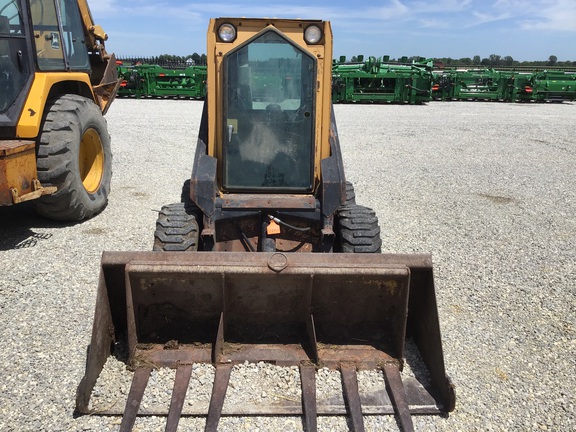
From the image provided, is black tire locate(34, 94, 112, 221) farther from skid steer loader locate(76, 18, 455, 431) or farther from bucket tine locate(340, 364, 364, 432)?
bucket tine locate(340, 364, 364, 432)

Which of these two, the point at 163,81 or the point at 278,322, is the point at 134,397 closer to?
the point at 278,322

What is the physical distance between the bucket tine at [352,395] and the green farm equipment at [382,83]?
16700mm

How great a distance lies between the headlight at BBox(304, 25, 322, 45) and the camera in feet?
12.7

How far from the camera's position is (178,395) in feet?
9.62

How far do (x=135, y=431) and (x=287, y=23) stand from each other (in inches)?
116

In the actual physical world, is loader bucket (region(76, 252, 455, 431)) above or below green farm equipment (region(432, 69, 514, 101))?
below

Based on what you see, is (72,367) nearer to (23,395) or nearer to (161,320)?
(23,395)

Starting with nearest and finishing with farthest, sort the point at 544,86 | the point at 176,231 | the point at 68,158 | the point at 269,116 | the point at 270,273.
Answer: the point at 270,273 < the point at 176,231 < the point at 269,116 < the point at 68,158 < the point at 544,86

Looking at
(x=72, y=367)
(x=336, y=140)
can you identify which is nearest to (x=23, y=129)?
(x=72, y=367)

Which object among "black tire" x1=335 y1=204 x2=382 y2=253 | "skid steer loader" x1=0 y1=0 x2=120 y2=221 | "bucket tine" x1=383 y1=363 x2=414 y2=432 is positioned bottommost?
"bucket tine" x1=383 y1=363 x2=414 y2=432

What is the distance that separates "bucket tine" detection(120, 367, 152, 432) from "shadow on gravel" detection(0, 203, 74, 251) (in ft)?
8.88

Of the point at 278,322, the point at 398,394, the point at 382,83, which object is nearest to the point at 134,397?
the point at 278,322

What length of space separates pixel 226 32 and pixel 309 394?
102 inches

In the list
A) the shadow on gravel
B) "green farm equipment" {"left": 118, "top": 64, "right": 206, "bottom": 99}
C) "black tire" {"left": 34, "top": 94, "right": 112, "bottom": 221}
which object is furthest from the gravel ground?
"green farm equipment" {"left": 118, "top": 64, "right": 206, "bottom": 99}
